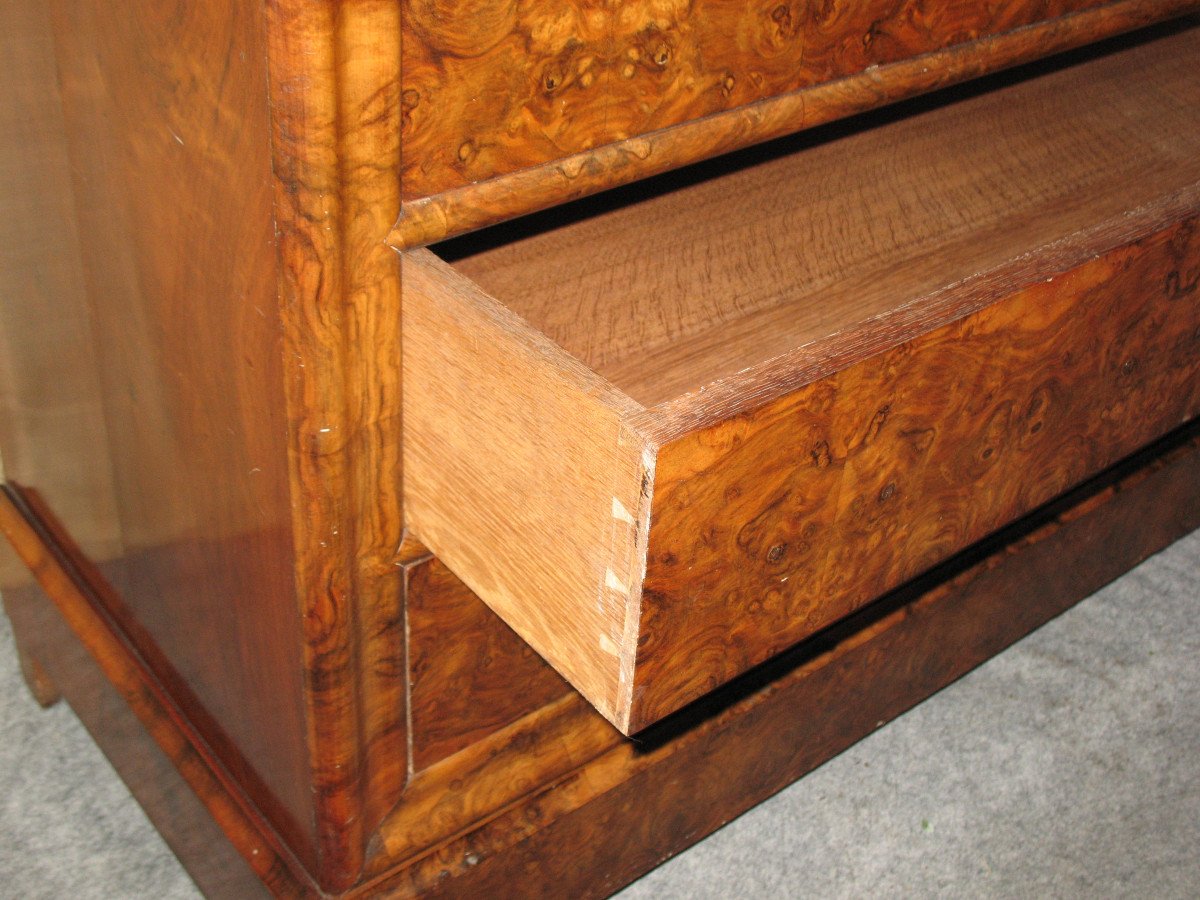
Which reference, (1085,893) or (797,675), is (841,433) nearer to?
(797,675)

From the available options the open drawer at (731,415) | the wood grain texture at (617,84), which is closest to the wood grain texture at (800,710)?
the open drawer at (731,415)

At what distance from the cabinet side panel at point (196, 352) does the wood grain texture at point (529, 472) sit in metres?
0.06

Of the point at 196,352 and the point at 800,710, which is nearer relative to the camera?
the point at 196,352

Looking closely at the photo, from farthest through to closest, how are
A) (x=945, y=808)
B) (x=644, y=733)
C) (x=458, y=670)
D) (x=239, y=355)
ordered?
1. (x=945, y=808)
2. (x=644, y=733)
3. (x=458, y=670)
4. (x=239, y=355)

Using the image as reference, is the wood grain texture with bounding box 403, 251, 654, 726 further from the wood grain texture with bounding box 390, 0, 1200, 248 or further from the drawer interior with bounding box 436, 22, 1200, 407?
Answer: the drawer interior with bounding box 436, 22, 1200, 407

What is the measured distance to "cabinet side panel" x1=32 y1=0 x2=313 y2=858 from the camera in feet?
1.68

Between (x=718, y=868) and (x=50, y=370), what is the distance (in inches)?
20.1

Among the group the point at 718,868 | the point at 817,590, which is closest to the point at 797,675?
the point at 718,868

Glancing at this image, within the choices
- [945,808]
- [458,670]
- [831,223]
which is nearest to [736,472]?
[458,670]

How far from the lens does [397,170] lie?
19.4 inches

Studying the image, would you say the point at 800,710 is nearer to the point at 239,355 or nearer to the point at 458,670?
the point at 458,670

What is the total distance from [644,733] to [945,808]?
27 cm

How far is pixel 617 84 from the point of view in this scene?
0.54 meters

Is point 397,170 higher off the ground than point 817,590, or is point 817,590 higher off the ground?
point 397,170
